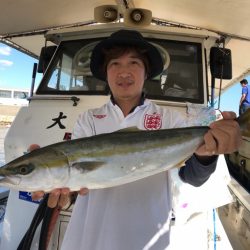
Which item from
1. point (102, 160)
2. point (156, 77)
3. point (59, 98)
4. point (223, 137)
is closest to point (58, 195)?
point (102, 160)

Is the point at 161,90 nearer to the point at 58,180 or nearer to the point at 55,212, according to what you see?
the point at 55,212

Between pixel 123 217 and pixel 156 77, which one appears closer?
pixel 123 217

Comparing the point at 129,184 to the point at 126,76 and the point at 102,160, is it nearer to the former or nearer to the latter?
the point at 102,160

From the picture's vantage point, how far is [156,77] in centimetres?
422

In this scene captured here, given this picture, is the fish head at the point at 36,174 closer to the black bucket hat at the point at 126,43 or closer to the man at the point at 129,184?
the man at the point at 129,184

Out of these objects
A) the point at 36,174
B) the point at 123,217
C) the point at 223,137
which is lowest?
the point at 123,217

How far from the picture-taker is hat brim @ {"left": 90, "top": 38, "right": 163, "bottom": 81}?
2.34m

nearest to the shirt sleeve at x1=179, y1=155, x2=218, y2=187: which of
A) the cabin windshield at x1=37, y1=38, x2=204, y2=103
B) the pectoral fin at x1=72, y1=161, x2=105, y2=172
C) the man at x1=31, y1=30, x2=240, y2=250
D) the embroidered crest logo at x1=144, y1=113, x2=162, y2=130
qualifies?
the man at x1=31, y1=30, x2=240, y2=250

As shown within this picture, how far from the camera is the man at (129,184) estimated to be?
2020mm

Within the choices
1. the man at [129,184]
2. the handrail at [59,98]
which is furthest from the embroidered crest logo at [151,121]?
the handrail at [59,98]

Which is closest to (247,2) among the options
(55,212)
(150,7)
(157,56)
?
(150,7)

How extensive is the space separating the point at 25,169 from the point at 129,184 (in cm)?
58

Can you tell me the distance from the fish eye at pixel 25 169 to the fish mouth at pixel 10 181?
0.03 metres

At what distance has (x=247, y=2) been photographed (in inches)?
171
